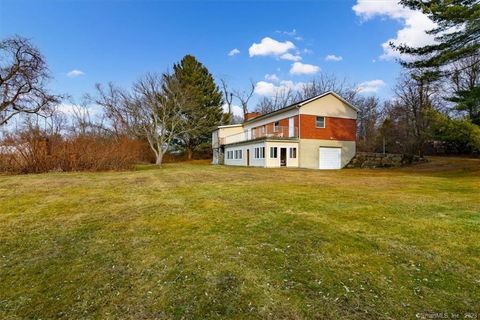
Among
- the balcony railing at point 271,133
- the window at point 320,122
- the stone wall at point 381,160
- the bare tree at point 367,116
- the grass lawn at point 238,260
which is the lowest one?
the grass lawn at point 238,260

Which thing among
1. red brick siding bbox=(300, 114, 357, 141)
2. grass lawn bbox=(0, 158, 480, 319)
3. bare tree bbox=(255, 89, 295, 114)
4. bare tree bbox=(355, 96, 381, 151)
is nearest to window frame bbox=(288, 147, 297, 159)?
red brick siding bbox=(300, 114, 357, 141)

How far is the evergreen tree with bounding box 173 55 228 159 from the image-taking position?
39125 mm

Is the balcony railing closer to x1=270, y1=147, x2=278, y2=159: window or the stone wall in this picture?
x1=270, y1=147, x2=278, y2=159: window

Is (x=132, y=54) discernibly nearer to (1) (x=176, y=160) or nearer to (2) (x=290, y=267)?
(1) (x=176, y=160)

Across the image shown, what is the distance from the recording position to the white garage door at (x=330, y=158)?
2591 centimetres

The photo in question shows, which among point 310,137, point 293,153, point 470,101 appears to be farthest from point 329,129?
point 470,101

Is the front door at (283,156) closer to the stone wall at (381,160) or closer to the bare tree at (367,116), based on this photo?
the stone wall at (381,160)

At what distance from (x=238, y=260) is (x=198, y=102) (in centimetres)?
3773

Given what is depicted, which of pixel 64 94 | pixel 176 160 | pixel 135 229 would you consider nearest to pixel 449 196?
pixel 135 229

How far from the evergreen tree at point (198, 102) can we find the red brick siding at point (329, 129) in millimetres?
16470

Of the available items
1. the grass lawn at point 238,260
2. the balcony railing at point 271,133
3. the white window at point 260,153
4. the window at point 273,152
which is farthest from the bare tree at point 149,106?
the grass lawn at point 238,260

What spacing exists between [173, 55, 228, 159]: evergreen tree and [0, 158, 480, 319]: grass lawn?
32.4 m

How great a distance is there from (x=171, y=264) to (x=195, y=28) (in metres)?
19.5

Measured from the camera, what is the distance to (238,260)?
381cm
